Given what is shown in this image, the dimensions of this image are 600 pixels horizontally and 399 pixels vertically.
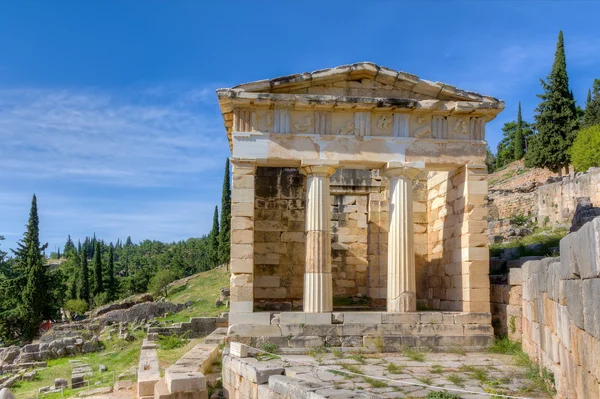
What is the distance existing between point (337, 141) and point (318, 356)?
5291mm

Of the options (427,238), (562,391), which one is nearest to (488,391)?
(562,391)

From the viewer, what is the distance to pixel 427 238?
1756 centimetres

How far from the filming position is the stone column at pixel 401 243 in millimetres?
14195

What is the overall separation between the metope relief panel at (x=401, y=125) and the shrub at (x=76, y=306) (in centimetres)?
4826

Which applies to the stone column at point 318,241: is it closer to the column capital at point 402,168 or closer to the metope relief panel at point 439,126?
the column capital at point 402,168

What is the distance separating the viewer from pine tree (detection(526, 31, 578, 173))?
43750 mm

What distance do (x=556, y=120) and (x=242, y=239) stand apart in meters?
38.0

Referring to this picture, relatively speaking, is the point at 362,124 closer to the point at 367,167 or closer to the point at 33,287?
the point at 367,167

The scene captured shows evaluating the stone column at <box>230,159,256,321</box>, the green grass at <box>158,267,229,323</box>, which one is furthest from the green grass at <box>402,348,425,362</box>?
the green grass at <box>158,267,229,323</box>

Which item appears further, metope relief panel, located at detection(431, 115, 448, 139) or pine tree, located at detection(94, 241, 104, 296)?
pine tree, located at detection(94, 241, 104, 296)

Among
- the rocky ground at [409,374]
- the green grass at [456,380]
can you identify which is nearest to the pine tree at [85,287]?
the rocky ground at [409,374]

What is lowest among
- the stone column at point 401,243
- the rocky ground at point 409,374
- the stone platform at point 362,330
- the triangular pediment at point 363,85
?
the rocky ground at point 409,374

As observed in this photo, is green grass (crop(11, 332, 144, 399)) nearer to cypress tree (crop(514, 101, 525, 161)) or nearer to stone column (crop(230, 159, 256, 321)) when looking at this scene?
stone column (crop(230, 159, 256, 321))

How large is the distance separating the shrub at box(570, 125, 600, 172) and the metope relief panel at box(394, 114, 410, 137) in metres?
27.1
